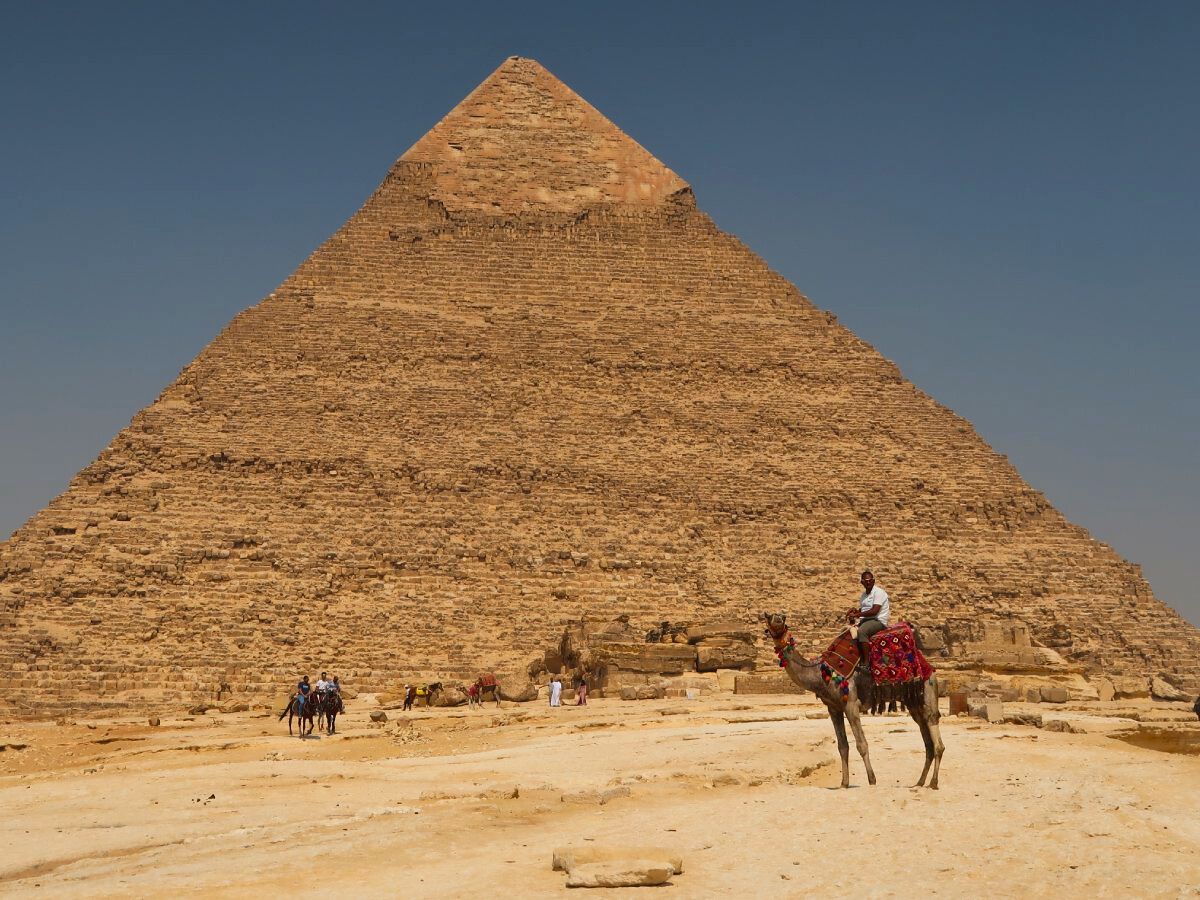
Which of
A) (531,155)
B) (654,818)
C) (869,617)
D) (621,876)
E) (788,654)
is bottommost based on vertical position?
(621,876)

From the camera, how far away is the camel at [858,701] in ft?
29.7

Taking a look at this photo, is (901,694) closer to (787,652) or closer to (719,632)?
(787,652)

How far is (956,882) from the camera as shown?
6.64 m

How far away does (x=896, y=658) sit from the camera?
30.1 feet

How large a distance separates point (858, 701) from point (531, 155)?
33380 mm

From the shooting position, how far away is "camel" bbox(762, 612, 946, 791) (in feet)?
29.7

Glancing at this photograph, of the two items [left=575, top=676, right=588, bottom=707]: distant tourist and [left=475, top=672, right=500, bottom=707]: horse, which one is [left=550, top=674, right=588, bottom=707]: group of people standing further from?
[left=475, top=672, right=500, bottom=707]: horse

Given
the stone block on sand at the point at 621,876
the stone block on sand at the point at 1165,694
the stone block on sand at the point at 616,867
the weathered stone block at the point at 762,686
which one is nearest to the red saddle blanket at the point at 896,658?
the stone block on sand at the point at 616,867

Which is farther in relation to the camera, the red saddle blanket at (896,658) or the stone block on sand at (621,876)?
the red saddle blanket at (896,658)

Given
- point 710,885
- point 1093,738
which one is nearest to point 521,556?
point 1093,738

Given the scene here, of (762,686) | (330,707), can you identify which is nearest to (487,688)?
(762,686)

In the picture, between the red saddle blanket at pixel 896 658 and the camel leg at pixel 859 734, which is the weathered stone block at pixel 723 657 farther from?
the red saddle blanket at pixel 896 658

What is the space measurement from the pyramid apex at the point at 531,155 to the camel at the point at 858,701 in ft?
102

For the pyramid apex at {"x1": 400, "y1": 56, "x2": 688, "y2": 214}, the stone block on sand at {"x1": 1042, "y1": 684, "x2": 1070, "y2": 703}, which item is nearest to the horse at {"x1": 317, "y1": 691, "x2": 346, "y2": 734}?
the stone block on sand at {"x1": 1042, "y1": 684, "x2": 1070, "y2": 703}
